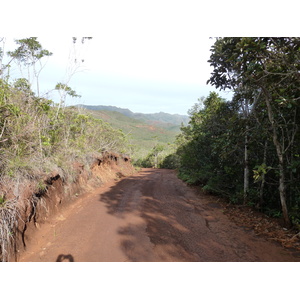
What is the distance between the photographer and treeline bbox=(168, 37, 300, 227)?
361cm

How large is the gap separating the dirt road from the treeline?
4.15 ft

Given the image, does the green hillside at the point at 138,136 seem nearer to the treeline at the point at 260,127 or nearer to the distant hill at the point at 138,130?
the distant hill at the point at 138,130

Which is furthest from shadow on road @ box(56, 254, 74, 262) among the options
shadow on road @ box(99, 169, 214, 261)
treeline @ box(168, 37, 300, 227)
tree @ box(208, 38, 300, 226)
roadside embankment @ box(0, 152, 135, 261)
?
tree @ box(208, 38, 300, 226)

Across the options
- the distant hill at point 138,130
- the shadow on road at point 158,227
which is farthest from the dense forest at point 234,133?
the distant hill at point 138,130

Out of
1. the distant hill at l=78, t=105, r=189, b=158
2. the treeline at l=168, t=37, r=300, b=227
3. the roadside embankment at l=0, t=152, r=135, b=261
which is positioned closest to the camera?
the roadside embankment at l=0, t=152, r=135, b=261

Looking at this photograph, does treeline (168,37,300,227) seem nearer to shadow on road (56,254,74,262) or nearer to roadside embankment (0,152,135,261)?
shadow on road (56,254,74,262)

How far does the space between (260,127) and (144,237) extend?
403 cm

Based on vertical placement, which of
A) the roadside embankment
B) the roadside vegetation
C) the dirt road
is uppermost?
the roadside vegetation

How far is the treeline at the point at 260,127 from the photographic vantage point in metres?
3.61

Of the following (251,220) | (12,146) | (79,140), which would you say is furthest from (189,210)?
(79,140)

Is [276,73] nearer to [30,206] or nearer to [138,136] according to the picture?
[30,206]

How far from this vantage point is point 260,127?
16.7 ft

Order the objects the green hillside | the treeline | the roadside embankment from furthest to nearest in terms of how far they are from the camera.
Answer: the green hillside, the treeline, the roadside embankment

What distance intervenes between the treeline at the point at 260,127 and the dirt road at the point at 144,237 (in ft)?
4.15
